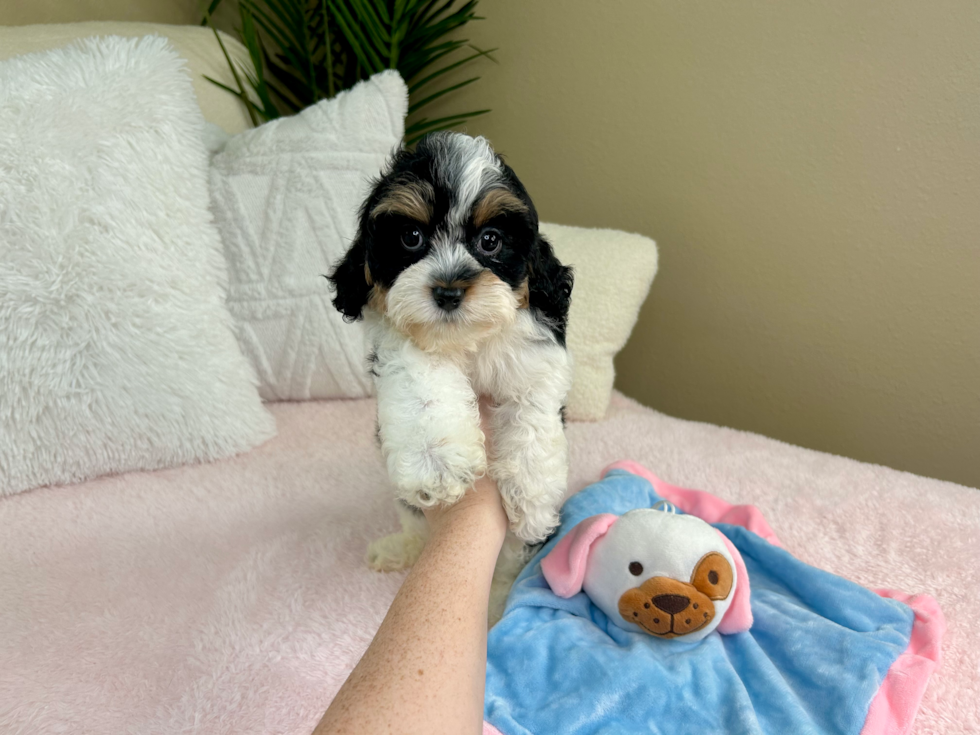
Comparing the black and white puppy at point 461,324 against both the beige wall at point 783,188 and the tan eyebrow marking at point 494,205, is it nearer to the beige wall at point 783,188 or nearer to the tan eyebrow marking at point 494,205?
the tan eyebrow marking at point 494,205

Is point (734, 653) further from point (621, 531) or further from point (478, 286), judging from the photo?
point (478, 286)

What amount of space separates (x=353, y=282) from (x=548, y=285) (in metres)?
0.46

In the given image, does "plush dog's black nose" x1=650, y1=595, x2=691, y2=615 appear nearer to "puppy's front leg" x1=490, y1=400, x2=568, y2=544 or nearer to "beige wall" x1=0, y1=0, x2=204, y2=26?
"puppy's front leg" x1=490, y1=400, x2=568, y2=544

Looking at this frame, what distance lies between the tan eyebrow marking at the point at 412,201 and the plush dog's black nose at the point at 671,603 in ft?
3.12

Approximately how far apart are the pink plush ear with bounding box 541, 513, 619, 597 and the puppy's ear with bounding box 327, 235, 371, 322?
754 mm

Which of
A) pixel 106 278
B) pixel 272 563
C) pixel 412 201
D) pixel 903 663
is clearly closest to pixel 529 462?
pixel 412 201

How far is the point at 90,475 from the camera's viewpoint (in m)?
1.98

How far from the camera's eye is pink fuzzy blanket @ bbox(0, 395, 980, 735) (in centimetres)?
Result: 123

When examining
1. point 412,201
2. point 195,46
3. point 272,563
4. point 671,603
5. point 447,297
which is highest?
point 195,46

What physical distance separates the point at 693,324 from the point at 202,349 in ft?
6.67

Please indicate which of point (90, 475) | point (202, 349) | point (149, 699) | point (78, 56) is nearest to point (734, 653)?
point (149, 699)

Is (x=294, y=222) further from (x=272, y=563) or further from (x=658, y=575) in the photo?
(x=658, y=575)

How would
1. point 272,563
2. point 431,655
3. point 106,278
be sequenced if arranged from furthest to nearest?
1. point 106,278
2. point 272,563
3. point 431,655

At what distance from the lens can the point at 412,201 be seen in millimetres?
1280
